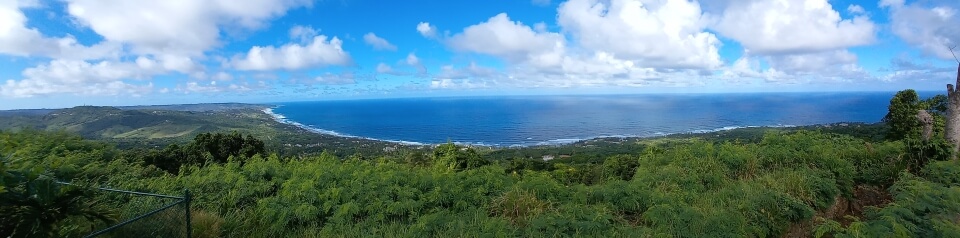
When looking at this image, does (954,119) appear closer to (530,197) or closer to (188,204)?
(530,197)

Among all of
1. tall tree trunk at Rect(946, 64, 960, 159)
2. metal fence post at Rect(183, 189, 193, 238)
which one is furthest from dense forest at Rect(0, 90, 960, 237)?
tall tree trunk at Rect(946, 64, 960, 159)

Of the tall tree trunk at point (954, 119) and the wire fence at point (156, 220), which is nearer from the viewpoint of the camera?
the wire fence at point (156, 220)

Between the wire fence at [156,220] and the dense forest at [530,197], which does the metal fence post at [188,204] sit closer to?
the wire fence at [156,220]

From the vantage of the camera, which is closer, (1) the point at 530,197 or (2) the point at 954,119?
(1) the point at 530,197

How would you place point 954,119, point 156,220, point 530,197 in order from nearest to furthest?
1. point 156,220
2. point 530,197
3. point 954,119

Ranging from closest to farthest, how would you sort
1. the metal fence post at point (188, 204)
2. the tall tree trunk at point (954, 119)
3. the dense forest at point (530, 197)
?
the dense forest at point (530, 197), the metal fence post at point (188, 204), the tall tree trunk at point (954, 119)

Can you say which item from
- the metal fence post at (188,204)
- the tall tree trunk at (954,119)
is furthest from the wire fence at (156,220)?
the tall tree trunk at (954,119)

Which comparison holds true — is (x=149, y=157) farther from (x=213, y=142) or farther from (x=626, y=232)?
(x=626, y=232)

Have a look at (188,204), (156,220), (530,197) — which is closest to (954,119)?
(530,197)

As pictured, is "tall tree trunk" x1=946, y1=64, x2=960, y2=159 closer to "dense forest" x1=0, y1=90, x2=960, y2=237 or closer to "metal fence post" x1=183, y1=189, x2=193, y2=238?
"dense forest" x1=0, y1=90, x2=960, y2=237

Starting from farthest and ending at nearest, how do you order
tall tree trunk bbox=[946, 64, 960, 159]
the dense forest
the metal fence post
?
1. tall tree trunk bbox=[946, 64, 960, 159]
2. the metal fence post
3. the dense forest
